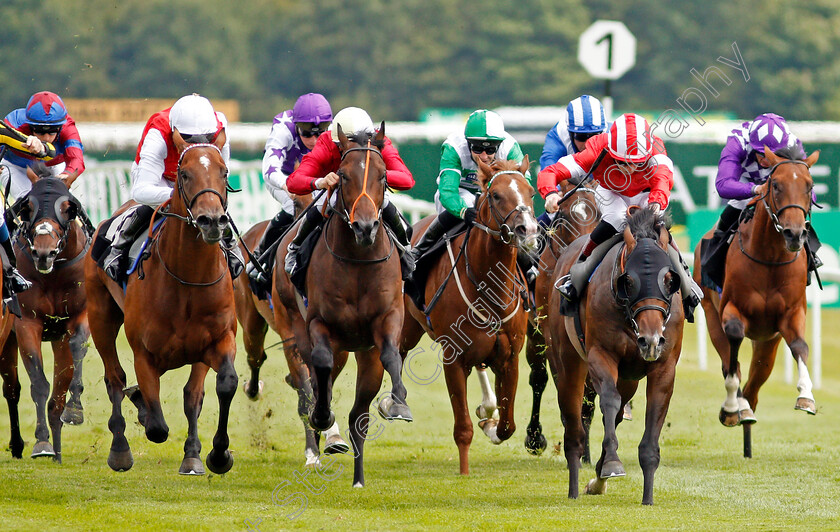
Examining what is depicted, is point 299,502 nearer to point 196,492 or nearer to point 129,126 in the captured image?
point 196,492

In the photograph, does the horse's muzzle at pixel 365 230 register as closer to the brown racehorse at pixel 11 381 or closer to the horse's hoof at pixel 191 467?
the horse's hoof at pixel 191 467

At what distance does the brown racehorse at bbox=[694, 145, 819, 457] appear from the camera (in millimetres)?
8484

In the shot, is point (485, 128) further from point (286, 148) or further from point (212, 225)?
point (212, 225)

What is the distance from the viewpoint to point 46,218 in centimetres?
865

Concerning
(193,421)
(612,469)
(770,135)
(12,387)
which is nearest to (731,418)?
(770,135)

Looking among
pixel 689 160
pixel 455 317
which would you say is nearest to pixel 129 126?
pixel 689 160

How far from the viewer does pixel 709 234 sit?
990 cm

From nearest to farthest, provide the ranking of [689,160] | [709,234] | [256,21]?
[709,234] < [689,160] < [256,21]

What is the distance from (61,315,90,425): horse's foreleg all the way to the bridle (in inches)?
118

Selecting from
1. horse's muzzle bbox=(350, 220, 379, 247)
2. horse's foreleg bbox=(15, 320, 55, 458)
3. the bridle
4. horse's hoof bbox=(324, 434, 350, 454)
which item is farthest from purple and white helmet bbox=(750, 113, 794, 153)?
horse's foreleg bbox=(15, 320, 55, 458)

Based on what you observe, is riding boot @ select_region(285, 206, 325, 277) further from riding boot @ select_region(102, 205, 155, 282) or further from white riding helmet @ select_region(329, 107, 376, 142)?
riding boot @ select_region(102, 205, 155, 282)

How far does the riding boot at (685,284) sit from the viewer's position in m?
6.91

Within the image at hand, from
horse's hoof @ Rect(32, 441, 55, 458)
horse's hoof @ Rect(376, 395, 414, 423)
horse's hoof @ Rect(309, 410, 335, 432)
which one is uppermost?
horse's hoof @ Rect(376, 395, 414, 423)

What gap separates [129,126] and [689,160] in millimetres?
10691
